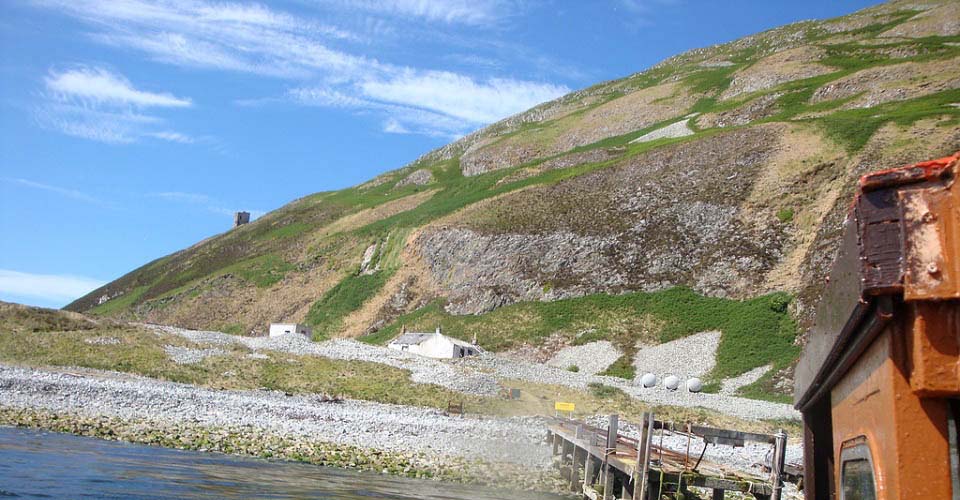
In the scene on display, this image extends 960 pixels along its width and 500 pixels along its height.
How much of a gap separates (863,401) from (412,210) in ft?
317

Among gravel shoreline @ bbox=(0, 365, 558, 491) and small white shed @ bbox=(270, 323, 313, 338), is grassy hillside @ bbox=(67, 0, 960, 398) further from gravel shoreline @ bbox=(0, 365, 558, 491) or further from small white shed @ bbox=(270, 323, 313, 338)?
gravel shoreline @ bbox=(0, 365, 558, 491)

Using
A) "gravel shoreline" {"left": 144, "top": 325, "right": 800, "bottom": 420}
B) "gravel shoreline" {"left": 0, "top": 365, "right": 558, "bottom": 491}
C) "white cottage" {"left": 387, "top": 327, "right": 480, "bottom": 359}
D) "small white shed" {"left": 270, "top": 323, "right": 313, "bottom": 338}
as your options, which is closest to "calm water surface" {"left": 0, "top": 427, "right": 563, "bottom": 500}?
"gravel shoreline" {"left": 0, "top": 365, "right": 558, "bottom": 491}

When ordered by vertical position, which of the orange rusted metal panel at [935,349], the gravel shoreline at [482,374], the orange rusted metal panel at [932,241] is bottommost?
the orange rusted metal panel at [935,349]

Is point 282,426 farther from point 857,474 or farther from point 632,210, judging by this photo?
point 632,210

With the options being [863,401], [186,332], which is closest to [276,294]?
[186,332]

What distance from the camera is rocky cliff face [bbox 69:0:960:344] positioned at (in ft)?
213

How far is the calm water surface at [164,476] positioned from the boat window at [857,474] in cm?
1487

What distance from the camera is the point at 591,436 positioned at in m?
22.2

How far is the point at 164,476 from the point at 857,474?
56.7 feet

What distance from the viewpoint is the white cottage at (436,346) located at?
5341cm

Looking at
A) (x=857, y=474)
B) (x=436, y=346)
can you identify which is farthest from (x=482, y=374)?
(x=857, y=474)

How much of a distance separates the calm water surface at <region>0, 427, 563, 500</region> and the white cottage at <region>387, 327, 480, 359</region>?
1270 inches

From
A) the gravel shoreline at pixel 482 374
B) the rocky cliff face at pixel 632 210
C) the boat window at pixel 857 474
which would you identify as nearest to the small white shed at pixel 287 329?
the gravel shoreline at pixel 482 374

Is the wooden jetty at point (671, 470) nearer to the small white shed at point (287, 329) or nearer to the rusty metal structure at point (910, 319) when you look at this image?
the rusty metal structure at point (910, 319)
